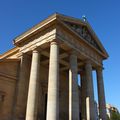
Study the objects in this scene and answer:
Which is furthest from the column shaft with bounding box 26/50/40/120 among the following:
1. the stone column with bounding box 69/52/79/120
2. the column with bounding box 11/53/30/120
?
the stone column with bounding box 69/52/79/120

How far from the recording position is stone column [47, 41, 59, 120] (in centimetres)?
1741

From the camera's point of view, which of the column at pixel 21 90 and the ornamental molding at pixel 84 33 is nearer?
the column at pixel 21 90

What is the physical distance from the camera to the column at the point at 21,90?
20.9 m

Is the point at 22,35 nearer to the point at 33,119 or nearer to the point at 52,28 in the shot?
the point at 52,28

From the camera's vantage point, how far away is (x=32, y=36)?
23109 mm

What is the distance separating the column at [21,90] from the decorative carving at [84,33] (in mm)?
6413

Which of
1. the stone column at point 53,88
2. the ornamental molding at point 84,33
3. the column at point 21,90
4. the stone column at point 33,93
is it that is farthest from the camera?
the ornamental molding at point 84,33

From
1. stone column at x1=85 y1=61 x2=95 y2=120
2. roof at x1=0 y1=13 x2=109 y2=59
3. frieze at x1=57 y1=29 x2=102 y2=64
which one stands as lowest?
stone column at x1=85 y1=61 x2=95 y2=120

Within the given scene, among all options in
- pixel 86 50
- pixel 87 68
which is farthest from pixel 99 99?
pixel 86 50

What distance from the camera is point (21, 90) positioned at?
21812 mm

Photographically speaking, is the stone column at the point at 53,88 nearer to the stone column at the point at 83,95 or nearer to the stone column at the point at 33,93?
the stone column at the point at 33,93

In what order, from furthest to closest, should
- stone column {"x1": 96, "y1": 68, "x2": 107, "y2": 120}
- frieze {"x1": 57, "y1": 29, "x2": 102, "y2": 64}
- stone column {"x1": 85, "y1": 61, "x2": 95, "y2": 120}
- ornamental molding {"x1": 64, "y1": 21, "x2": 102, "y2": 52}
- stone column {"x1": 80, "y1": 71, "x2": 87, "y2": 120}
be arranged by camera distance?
1. stone column {"x1": 80, "y1": 71, "x2": 87, "y2": 120}
2. stone column {"x1": 96, "y1": 68, "x2": 107, "y2": 120}
3. ornamental molding {"x1": 64, "y1": 21, "x2": 102, "y2": 52}
4. stone column {"x1": 85, "y1": 61, "x2": 95, "y2": 120}
5. frieze {"x1": 57, "y1": 29, "x2": 102, "y2": 64}

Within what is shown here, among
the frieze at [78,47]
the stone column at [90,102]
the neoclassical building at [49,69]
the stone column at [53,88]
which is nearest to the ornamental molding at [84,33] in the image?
the neoclassical building at [49,69]

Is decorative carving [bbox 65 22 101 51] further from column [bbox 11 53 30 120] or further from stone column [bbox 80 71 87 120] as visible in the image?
column [bbox 11 53 30 120]
